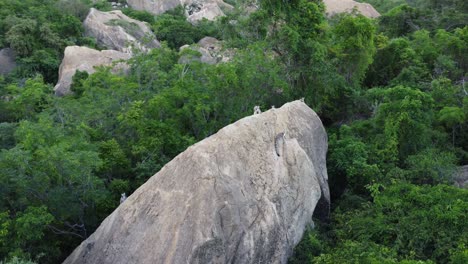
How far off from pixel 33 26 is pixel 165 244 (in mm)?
26688

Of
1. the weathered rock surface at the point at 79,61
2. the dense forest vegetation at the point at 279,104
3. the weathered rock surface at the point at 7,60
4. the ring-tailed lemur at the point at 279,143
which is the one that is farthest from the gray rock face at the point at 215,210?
the weathered rock surface at the point at 7,60

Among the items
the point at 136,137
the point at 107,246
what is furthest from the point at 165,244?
the point at 136,137

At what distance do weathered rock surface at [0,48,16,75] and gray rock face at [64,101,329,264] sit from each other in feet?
76.8

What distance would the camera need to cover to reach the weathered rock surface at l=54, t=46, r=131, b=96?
27420 millimetres

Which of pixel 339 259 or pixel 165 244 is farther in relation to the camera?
pixel 339 259

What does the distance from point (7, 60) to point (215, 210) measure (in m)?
26.6

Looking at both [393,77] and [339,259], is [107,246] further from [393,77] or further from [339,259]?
[393,77]

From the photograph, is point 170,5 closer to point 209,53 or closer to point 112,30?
point 112,30

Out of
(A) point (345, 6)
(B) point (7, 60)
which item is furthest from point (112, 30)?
(A) point (345, 6)

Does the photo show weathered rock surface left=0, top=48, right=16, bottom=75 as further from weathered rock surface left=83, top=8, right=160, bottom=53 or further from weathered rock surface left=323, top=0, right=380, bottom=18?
weathered rock surface left=323, top=0, right=380, bottom=18

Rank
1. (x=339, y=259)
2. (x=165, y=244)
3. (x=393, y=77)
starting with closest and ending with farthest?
1. (x=165, y=244)
2. (x=339, y=259)
3. (x=393, y=77)

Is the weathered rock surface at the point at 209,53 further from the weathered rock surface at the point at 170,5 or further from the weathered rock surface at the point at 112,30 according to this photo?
the weathered rock surface at the point at 170,5

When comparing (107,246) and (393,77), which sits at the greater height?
(107,246)

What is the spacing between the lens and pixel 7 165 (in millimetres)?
12109
